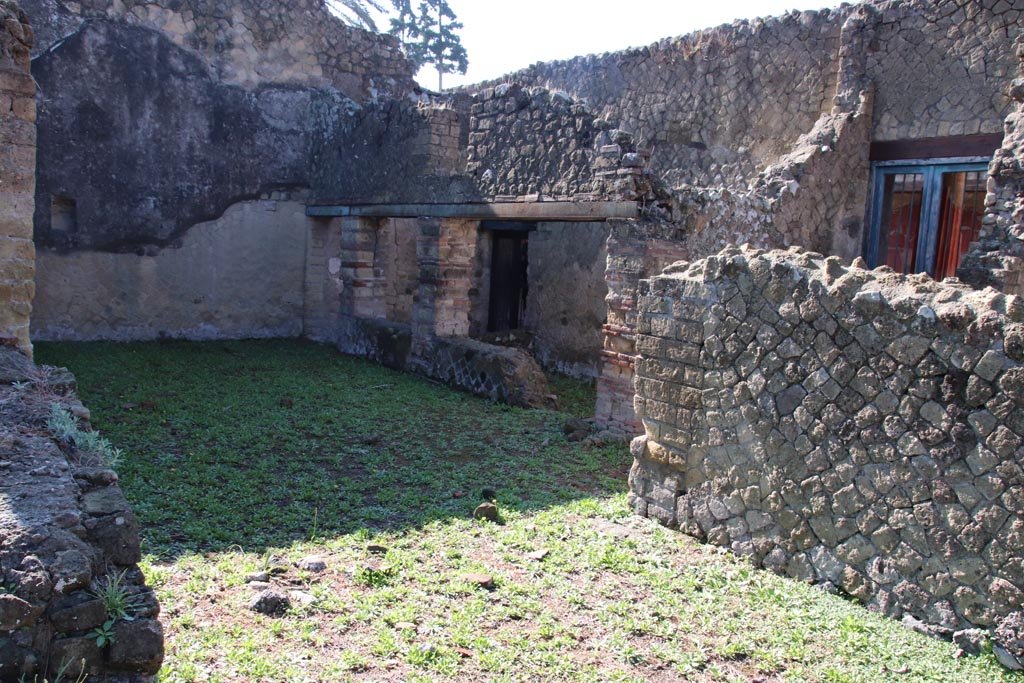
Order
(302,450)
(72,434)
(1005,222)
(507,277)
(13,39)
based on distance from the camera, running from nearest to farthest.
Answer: (72,434) < (13,39) < (302,450) < (1005,222) < (507,277)

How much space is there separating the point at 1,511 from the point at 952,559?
13.0 feet

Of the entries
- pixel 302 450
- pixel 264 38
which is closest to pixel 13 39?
pixel 302 450

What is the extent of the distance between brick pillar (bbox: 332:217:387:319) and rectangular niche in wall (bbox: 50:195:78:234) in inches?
132

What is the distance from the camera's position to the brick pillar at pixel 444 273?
10.0m

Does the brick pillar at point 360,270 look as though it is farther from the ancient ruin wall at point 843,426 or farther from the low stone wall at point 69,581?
the low stone wall at point 69,581

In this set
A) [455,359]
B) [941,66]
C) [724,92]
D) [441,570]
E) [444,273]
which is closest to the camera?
[441,570]

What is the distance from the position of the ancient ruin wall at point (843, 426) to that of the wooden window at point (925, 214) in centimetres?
443

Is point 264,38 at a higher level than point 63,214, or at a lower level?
higher

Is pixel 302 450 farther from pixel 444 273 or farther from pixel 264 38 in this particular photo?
pixel 264 38

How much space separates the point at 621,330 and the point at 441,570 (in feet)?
11.6

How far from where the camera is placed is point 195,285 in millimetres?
11820

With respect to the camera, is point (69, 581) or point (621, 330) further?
point (621, 330)

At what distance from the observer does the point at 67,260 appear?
10.8m

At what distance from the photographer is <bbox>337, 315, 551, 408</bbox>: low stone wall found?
29.6ft
